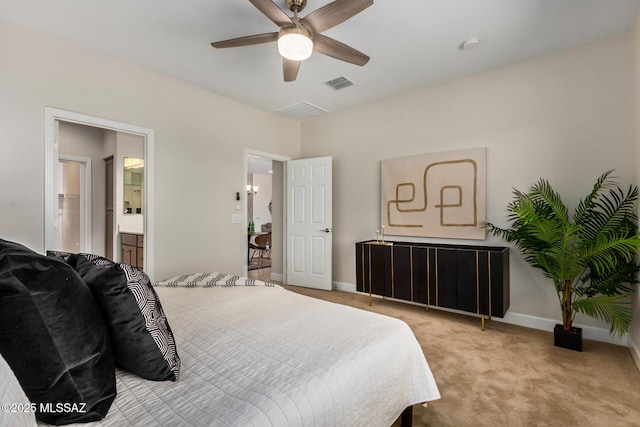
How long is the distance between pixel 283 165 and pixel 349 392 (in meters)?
4.16

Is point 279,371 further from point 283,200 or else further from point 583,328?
point 283,200

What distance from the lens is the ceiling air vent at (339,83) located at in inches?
136

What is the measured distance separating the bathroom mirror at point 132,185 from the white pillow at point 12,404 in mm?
4573

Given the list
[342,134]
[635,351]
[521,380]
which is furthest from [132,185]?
[635,351]

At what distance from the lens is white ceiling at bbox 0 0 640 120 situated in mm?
2242

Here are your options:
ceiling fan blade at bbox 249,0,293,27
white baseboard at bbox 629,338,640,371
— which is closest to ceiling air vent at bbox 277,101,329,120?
ceiling fan blade at bbox 249,0,293,27

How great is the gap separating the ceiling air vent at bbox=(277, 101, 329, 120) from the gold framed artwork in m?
1.33

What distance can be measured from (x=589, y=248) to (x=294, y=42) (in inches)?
107

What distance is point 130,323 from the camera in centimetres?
→ 98

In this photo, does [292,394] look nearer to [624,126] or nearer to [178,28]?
[178,28]

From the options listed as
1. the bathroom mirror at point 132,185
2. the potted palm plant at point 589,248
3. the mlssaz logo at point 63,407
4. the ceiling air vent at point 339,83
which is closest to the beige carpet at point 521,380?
the potted palm plant at point 589,248

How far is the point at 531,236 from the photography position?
2.75 meters

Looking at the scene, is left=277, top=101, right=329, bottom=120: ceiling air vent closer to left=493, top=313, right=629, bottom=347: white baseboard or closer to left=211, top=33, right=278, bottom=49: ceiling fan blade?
left=211, top=33, right=278, bottom=49: ceiling fan blade

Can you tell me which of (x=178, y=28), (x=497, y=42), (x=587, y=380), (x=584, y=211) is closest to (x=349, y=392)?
(x=587, y=380)
